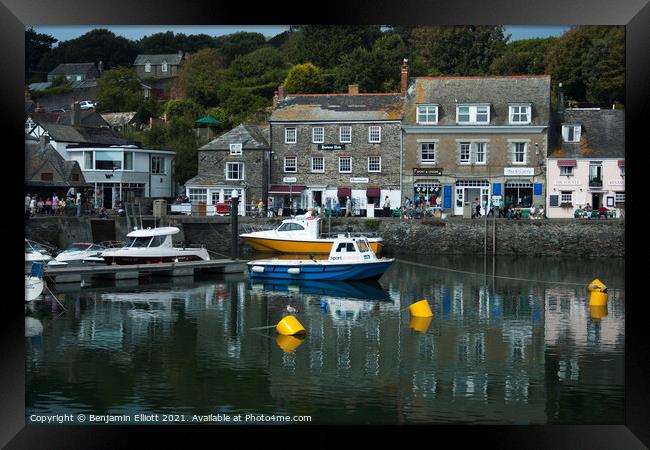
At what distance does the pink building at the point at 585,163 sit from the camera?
42.1 metres

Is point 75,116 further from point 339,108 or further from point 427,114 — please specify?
point 427,114

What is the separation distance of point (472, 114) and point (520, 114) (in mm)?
2408

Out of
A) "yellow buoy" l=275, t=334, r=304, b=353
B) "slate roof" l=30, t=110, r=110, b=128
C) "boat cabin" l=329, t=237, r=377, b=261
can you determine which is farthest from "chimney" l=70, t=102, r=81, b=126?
"yellow buoy" l=275, t=334, r=304, b=353

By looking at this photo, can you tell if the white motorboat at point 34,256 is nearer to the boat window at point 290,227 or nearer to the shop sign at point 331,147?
the boat window at point 290,227

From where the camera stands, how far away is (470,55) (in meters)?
52.2

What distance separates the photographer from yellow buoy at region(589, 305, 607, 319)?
885 inches

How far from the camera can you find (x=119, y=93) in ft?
178

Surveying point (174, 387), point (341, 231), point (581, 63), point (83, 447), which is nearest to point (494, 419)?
point (174, 387)

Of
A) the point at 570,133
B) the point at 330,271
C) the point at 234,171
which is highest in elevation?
the point at 570,133

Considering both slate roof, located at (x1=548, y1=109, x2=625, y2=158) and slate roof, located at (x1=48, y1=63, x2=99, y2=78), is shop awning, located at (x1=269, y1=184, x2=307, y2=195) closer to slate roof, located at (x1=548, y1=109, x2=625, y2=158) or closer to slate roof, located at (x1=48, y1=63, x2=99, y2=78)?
slate roof, located at (x1=548, y1=109, x2=625, y2=158)

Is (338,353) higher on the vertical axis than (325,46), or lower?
lower

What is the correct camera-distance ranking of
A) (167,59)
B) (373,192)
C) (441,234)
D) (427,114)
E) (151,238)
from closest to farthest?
1. (151,238)
2. (441,234)
3. (373,192)
4. (427,114)
5. (167,59)

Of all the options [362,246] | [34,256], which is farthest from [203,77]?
[34,256]

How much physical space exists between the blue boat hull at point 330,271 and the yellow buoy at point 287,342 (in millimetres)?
10043
